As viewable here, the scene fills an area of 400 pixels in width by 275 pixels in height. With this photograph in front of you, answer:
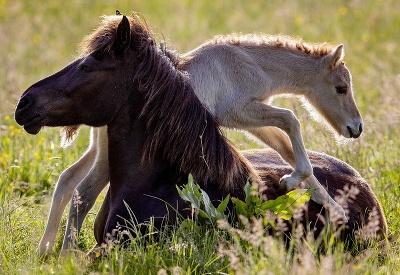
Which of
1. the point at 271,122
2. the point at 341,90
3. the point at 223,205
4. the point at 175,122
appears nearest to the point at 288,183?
the point at 271,122

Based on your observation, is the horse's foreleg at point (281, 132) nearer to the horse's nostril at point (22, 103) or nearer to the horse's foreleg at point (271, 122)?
the horse's foreleg at point (271, 122)

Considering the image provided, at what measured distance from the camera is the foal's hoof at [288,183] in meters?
5.48

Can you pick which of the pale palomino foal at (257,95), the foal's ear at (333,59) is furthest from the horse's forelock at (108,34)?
the foal's ear at (333,59)

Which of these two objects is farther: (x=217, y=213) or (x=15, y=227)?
(x=15, y=227)

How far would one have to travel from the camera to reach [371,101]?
35.3ft

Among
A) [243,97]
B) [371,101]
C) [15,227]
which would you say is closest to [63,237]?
[15,227]

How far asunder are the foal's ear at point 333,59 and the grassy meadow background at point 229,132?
37.5 inches

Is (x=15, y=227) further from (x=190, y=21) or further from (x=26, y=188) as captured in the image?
(x=190, y=21)

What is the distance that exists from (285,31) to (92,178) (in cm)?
1007

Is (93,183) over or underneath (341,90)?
underneath

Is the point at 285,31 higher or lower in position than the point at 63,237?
higher

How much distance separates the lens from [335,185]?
5918mm

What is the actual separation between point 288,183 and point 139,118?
1.08m

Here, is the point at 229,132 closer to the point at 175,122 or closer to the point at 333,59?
the point at 333,59
